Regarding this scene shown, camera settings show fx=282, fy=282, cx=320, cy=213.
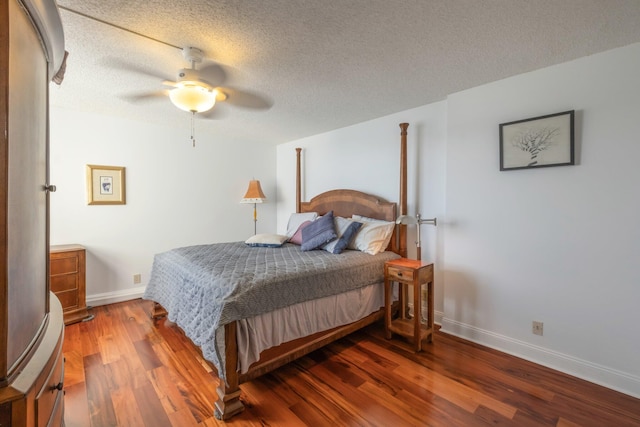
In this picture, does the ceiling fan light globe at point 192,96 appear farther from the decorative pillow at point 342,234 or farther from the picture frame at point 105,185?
the picture frame at point 105,185

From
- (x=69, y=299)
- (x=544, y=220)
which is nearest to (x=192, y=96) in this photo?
(x=69, y=299)

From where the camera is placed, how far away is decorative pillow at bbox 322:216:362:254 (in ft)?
9.42

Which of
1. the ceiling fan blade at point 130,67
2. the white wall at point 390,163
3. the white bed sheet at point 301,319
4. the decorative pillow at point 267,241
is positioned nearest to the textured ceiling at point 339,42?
the ceiling fan blade at point 130,67

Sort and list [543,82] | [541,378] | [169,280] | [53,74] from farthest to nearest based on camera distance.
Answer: [169,280] → [543,82] → [541,378] → [53,74]

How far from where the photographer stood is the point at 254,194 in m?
4.34

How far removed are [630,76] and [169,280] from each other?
3730mm

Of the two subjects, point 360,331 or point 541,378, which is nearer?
point 541,378

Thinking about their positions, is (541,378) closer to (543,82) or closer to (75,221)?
(543,82)

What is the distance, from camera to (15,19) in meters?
0.77

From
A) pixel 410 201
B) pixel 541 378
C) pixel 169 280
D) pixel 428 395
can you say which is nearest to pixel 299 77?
pixel 410 201

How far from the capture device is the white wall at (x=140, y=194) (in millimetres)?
3174

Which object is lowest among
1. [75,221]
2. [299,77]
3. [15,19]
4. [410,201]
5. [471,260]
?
[471,260]

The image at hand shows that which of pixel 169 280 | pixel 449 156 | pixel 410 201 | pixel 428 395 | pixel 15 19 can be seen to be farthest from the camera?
pixel 410 201

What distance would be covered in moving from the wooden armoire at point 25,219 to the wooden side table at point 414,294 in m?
2.19
